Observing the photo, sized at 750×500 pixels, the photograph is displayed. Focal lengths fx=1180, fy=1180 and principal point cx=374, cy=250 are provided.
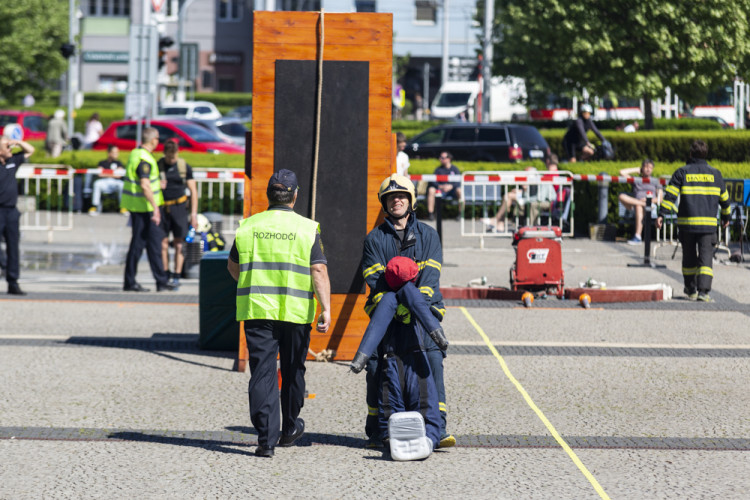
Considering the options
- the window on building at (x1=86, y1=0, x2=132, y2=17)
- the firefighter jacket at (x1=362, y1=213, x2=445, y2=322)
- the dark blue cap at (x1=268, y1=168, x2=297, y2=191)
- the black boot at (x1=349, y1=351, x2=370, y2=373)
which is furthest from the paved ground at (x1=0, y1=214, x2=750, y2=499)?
the window on building at (x1=86, y1=0, x2=132, y2=17)

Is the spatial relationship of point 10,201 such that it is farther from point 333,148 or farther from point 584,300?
point 584,300

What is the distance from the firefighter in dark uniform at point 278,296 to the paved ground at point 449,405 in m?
0.32

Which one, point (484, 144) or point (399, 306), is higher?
point (484, 144)

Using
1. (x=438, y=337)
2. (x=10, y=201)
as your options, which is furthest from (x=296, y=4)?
(x=438, y=337)

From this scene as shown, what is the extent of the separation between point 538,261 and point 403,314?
6486 mm

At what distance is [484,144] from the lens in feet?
93.2

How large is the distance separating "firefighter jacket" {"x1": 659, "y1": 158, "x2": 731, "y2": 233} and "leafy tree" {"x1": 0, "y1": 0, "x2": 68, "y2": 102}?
3857 centimetres

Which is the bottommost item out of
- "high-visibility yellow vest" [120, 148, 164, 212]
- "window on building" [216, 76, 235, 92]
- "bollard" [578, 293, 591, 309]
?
"bollard" [578, 293, 591, 309]

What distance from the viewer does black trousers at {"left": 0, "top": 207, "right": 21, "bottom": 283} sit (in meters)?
13.2

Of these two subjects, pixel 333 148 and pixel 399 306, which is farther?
pixel 333 148

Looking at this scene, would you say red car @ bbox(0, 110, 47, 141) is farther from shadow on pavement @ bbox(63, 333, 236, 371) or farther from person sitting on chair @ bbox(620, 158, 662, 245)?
shadow on pavement @ bbox(63, 333, 236, 371)

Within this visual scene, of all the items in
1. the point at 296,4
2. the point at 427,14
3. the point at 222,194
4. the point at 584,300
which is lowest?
the point at 584,300

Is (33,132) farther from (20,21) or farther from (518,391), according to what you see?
(518,391)

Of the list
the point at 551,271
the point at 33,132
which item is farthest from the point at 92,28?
the point at 551,271
